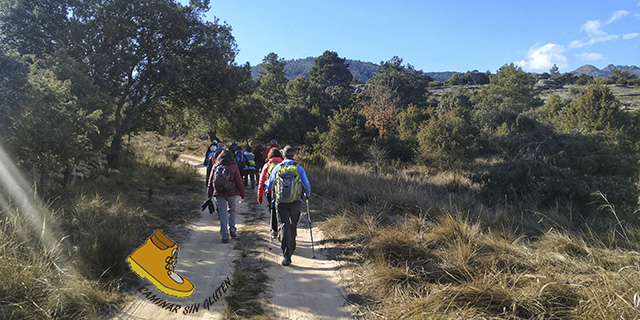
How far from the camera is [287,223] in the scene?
5.11m

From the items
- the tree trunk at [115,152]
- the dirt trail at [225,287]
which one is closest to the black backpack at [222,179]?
the dirt trail at [225,287]

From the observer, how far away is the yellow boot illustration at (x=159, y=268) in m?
3.91

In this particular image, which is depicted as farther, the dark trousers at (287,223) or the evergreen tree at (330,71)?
the evergreen tree at (330,71)

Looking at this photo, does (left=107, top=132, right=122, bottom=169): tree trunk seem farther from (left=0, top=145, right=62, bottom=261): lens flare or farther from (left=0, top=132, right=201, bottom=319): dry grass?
(left=0, top=145, right=62, bottom=261): lens flare

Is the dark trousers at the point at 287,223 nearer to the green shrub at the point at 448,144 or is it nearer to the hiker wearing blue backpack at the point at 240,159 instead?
the hiker wearing blue backpack at the point at 240,159

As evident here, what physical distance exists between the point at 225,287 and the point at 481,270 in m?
3.27

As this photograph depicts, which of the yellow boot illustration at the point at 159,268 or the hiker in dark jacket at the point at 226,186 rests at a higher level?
the hiker in dark jacket at the point at 226,186

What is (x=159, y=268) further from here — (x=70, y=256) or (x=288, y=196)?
(x=288, y=196)

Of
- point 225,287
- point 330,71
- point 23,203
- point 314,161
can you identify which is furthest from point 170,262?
point 330,71

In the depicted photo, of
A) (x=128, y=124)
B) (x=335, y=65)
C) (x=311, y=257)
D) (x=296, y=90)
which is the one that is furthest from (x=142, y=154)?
(x=335, y=65)

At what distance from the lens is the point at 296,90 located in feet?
131

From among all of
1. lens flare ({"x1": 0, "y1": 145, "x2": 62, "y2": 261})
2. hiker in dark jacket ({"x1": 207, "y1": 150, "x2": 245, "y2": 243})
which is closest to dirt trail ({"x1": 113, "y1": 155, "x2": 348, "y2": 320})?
hiker in dark jacket ({"x1": 207, "y1": 150, "x2": 245, "y2": 243})

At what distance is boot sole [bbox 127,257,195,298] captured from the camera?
3.83m

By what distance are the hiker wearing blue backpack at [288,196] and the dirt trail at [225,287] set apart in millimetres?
335
